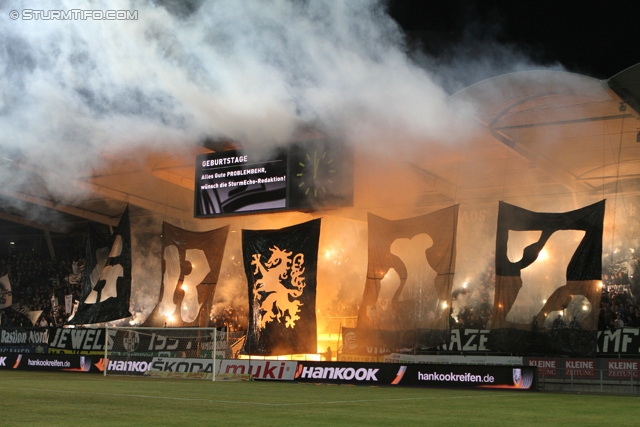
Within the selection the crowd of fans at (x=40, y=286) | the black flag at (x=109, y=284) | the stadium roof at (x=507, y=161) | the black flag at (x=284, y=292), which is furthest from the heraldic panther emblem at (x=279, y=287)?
the crowd of fans at (x=40, y=286)

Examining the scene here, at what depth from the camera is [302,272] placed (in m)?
19.9

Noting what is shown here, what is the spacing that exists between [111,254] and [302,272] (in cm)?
596

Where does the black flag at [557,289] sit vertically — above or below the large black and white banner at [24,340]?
above

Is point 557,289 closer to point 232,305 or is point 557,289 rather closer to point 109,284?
point 109,284

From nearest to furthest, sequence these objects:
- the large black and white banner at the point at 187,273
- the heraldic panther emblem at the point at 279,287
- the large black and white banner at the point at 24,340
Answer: the heraldic panther emblem at the point at 279,287
the large black and white banner at the point at 187,273
the large black and white banner at the point at 24,340

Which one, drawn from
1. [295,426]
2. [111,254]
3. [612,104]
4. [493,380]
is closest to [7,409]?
[295,426]

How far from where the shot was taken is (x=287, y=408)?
10.6 metres

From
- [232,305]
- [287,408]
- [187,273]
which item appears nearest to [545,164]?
[187,273]

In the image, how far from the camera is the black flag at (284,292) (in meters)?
19.7

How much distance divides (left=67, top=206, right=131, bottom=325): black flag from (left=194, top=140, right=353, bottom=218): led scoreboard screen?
2.38 metres

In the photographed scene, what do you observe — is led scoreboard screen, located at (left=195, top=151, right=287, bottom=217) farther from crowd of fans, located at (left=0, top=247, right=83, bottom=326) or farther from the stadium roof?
crowd of fans, located at (left=0, top=247, right=83, bottom=326)

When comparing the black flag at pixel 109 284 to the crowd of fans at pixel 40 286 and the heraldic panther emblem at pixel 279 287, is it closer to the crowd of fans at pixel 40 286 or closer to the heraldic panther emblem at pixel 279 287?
the heraldic panther emblem at pixel 279 287

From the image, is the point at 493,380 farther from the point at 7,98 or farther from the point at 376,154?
the point at 7,98

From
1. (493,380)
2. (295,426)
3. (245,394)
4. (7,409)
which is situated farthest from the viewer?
(493,380)
